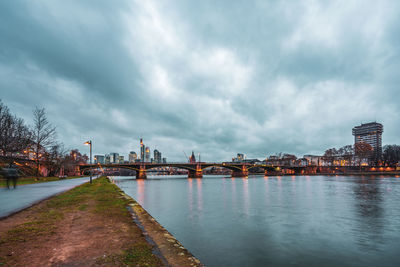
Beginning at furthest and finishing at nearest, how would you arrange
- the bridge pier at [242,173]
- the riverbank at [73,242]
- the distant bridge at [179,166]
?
the bridge pier at [242,173] < the distant bridge at [179,166] < the riverbank at [73,242]

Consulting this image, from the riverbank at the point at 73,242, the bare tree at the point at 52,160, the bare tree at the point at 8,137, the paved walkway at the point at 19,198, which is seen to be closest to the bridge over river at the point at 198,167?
the bare tree at the point at 52,160

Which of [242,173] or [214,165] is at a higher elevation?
[214,165]

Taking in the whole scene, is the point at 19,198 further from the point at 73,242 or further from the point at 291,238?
Answer: the point at 291,238

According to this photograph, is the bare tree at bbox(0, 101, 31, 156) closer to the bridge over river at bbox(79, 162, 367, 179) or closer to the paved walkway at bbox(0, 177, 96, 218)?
the paved walkway at bbox(0, 177, 96, 218)

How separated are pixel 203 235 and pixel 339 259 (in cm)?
779

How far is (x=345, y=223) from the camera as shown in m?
18.0

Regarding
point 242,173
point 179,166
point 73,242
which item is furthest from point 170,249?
point 242,173

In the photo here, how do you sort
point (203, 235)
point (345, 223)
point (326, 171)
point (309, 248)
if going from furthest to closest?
point (326, 171)
point (345, 223)
point (203, 235)
point (309, 248)

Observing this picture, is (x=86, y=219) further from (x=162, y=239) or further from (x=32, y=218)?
(x=162, y=239)

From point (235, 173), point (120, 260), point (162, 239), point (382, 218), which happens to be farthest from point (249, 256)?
point (235, 173)

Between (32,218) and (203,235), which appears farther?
(203,235)

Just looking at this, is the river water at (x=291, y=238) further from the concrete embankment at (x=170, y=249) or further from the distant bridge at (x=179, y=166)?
the distant bridge at (x=179, y=166)

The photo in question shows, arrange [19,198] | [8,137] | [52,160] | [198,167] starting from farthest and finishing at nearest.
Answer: [198,167]
[52,160]
[8,137]
[19,198]

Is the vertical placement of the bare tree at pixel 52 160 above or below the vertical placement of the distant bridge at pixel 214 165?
above
